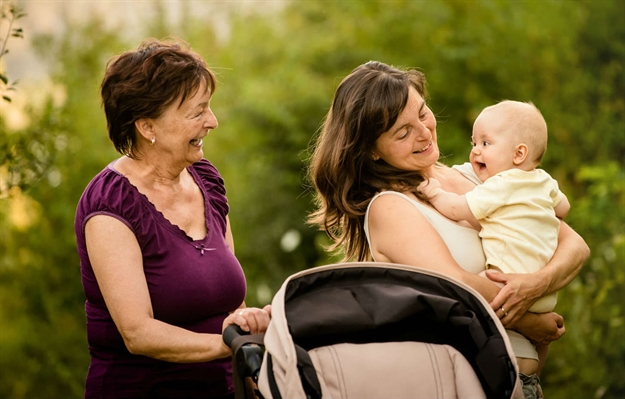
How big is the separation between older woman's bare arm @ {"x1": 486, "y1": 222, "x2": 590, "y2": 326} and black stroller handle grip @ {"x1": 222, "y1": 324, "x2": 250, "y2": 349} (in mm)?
787

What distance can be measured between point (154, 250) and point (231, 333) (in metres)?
0.45

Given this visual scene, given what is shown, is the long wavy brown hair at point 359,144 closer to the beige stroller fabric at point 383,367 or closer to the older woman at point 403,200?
the older woman at point 403,200

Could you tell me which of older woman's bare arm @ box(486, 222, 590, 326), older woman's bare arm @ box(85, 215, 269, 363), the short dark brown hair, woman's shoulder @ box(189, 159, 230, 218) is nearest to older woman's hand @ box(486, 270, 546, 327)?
older woman's bare arm @ box(486, 222, 590, 326)

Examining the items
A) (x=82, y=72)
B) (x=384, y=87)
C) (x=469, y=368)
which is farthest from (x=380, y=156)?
(x=82, y=72)

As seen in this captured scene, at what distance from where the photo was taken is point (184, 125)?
2705 millimetres

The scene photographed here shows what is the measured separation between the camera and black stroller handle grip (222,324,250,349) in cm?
231

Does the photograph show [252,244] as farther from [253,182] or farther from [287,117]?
[287,117]

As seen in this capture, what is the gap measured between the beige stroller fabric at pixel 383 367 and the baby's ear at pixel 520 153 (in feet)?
2.05

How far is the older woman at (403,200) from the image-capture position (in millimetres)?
2598

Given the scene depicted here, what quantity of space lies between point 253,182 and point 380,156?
553cm

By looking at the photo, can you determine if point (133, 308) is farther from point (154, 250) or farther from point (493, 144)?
point (493, 144)

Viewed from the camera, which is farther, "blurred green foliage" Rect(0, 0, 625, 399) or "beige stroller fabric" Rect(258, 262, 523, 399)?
"blurred green foliage" Rect(0, 0, 625, 399)

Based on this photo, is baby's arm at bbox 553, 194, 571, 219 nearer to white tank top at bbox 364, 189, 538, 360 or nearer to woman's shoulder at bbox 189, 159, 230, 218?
white tank top at bbox 364, 189, 538, 360

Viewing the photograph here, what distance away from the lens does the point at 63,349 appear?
7688 millimetres
